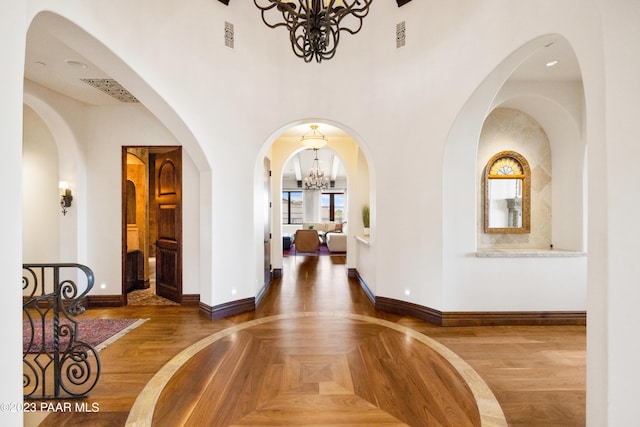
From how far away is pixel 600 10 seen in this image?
5.40 ft

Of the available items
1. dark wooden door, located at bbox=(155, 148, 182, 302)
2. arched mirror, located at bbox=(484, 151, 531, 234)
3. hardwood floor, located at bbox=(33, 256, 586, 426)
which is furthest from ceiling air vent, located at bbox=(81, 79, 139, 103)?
arched mirror, located at bbox=(484, 151, 531, 234)

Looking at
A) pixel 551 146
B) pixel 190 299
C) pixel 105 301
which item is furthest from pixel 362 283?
pixel 105 301

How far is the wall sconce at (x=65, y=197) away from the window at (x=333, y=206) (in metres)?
11.3

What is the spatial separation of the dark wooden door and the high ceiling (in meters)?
1.08

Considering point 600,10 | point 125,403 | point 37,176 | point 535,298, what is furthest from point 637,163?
point 37,176

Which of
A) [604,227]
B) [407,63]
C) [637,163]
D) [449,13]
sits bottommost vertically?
[604,227]

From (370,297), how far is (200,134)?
350cm

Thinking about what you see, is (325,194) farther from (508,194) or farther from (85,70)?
(85,70)

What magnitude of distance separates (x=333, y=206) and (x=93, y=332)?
1209cm

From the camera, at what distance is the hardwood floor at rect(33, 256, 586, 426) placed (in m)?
2.08

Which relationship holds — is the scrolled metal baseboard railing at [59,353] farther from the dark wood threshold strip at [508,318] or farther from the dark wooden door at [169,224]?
the dark wood threshold strip at [508,318]

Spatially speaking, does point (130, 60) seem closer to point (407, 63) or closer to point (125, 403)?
point (125, 403)

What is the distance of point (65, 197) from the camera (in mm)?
4305

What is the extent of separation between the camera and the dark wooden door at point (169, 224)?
15.2 feet
